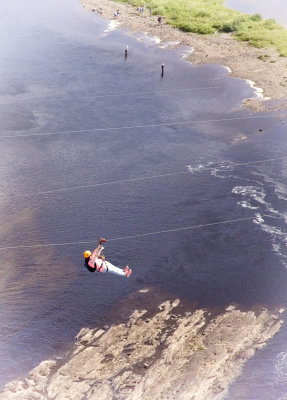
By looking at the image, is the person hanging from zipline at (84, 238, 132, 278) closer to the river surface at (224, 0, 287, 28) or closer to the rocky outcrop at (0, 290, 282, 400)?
the rocky outcrop at (0, 290, 282, 400)

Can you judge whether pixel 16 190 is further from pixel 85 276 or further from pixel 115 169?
pixel 85 276

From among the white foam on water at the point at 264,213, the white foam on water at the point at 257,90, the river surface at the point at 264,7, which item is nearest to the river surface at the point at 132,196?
the white foam on water at the point at 264,213

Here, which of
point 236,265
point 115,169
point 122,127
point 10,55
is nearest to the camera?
point 236,265

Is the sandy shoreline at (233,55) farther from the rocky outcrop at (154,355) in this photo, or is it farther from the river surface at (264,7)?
the rocky outcrop at (154,355)

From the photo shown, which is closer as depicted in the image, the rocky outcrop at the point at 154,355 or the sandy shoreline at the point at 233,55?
the rocky outcrop at the point at 154,355

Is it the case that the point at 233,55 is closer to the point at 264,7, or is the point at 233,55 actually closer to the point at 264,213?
the point at 264,7

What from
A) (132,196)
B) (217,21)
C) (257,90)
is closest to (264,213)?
(132,196)

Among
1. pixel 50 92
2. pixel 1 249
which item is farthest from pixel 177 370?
pixel 50 92
